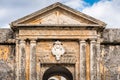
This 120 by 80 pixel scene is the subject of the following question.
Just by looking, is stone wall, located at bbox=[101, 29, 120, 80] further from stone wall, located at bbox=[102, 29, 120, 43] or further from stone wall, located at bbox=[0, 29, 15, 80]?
stone wall, located at bbox=[0, 29, 15, 80]

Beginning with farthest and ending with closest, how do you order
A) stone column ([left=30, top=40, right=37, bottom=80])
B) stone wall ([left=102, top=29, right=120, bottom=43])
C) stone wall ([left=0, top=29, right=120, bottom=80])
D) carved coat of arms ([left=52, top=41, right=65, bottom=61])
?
stone wall ([left=102, top=29, right=120, bottom=43])
stone wall ([left=0, top=29, right=120, bottom=80])
carved coat of arms ([left=52, top=41, right=65, bottom=61])
stone column ([left=30, top=40, right=37, bottom=80])

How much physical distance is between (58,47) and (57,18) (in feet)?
4.82

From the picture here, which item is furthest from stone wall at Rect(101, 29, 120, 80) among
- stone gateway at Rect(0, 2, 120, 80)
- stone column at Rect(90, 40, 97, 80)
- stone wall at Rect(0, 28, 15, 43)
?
stone wall at Rect(0, 28, 15, 43)

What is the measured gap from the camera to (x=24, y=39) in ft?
78.9

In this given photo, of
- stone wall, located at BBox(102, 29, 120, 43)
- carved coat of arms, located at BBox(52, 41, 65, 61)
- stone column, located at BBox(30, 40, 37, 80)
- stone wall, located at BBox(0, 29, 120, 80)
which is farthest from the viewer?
stone wall, located at BBox(102, 29, 120, 43)

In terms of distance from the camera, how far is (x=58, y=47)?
24.2m

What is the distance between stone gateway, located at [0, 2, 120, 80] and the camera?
2406 cm

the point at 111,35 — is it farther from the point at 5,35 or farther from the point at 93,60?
the point at 5,35

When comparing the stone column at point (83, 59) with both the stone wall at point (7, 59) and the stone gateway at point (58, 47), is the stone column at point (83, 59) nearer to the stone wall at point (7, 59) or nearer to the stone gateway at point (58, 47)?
the stone gateway at point (58, 47)

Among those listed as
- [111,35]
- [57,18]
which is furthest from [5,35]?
[111,35]

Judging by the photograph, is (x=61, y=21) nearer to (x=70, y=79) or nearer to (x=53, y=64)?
(x=53, y=64)

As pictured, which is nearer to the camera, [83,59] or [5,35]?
[83,59]

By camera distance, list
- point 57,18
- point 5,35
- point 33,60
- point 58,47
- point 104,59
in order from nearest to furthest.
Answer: point 33,60 < point 58,47 < point 57,18 < point 104,59 < point 5,35

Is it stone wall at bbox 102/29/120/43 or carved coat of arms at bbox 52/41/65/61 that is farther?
stone wall at bbox 102/29/120/43
